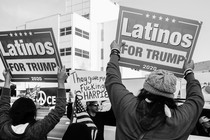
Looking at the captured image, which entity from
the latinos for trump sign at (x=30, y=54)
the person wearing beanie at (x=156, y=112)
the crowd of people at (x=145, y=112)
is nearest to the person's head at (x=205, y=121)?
the crowd of people at (x=145, y=112)

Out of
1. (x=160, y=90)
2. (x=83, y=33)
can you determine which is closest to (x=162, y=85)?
(x=160, y=90)

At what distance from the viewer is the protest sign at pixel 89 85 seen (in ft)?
15.6

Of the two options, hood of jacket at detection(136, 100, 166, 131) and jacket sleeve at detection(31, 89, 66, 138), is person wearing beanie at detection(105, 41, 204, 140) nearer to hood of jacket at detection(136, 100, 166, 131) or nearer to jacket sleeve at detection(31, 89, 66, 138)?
hood of jacket at detection(136, 100, 166, 131)

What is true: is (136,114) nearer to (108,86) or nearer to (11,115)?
(108,86)

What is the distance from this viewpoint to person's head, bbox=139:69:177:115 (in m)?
1.50

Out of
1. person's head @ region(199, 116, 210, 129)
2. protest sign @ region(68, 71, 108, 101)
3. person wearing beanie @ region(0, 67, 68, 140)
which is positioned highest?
person wearing beanie @ region(0, 67, 68, 140)

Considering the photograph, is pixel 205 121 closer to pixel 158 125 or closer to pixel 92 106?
pixel 92 106

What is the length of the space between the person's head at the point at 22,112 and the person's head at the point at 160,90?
→ 3.55 ft

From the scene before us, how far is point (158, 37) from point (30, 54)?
174 centimetres

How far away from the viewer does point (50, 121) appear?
2.09 metres

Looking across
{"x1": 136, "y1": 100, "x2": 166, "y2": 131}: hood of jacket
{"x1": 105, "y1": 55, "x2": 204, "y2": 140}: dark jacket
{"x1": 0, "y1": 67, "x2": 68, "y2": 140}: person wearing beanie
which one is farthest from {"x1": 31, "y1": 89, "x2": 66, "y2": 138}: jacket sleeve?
{"x1": 136, "y1": 100, "x2": 166, "y2": 131}: hood of jacket

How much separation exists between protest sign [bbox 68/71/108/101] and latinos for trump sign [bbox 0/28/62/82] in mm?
1535

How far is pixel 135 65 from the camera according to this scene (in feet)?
10.2

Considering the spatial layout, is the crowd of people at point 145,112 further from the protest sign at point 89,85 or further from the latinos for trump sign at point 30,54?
the protest sign at point 89,85
